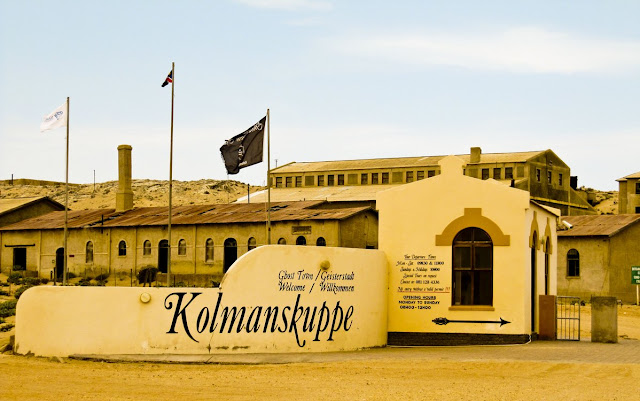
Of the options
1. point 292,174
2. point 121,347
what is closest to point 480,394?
point 121,347

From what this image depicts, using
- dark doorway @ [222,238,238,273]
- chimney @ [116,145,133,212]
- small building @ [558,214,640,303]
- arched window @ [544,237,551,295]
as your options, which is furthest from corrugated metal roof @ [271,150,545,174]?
arched window @ [544,237,551,295]

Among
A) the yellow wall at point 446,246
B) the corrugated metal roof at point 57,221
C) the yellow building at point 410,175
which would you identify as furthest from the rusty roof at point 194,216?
the yellow wall at point 446,246

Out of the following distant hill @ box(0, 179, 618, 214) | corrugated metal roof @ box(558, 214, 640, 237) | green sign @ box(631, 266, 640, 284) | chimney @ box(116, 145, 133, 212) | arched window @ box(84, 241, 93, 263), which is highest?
distant hill @ box(0, 179, 618, 214)

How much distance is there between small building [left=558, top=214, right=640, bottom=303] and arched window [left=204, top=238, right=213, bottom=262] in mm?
19479

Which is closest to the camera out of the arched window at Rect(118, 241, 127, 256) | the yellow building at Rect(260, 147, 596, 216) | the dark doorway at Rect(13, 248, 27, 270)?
the arched window at Rect(118, 241, 127, 256)

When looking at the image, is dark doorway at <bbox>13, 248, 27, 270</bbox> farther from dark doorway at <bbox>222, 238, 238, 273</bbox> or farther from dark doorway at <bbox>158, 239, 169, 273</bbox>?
dark doorway at <bbox>222, 238, 238, 273</bbox>

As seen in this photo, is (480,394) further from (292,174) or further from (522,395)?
(292,174)

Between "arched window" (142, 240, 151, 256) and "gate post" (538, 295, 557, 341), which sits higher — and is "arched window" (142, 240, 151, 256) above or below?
above

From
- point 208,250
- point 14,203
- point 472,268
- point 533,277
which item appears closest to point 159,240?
point 208,250

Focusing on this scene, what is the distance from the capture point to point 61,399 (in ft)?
51.5

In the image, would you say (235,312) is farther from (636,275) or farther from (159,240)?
(159,240)

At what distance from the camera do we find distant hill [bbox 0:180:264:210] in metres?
111

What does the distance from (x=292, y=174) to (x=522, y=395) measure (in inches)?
2685

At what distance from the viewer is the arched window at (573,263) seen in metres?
48.8
